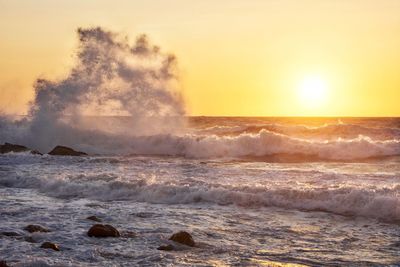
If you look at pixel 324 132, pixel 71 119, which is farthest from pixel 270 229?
pixel 324 132

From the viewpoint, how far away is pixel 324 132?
135 feet

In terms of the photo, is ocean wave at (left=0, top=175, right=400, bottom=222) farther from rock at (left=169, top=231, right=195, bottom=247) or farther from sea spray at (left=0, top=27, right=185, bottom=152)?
sea spray at (left=0, top=27, right=185, bottom=152)

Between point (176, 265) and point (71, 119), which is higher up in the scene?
point (71, 119)

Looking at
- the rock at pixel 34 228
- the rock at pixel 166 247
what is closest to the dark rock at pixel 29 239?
the rock at pixel 34 228

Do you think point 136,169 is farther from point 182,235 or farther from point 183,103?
point 183,103

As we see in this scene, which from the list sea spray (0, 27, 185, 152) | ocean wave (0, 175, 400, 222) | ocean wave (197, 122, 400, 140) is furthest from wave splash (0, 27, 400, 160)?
ocean wave (0, 175, 400, 222)

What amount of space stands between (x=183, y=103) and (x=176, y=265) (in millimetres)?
28695

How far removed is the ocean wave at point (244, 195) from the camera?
1171 centimetres

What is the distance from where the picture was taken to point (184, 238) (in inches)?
328

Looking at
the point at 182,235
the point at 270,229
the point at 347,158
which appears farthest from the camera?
the point at 347,158

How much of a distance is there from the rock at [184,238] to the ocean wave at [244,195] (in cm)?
438

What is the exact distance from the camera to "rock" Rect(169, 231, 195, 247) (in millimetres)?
8297

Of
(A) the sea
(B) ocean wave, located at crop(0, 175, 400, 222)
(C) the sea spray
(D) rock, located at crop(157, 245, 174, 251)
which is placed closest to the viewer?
(A) the sea

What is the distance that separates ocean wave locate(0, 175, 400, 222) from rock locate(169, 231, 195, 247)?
4377 millimetres
